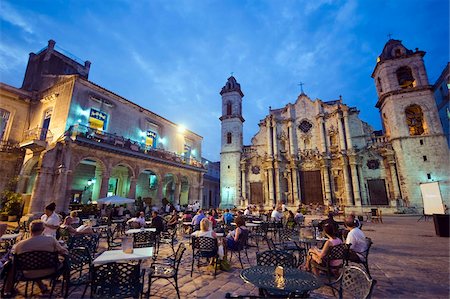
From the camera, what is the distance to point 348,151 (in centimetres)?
2339

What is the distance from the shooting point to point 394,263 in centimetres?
548

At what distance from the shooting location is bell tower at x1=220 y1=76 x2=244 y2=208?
26.7m

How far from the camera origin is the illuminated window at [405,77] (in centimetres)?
2308

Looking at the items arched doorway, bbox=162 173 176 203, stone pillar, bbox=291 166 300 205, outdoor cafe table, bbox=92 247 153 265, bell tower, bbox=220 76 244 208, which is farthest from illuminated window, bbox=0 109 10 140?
stone pillar, bbox=291 166 300 205

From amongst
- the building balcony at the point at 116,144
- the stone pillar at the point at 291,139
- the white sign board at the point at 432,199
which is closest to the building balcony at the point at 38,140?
the building balcony at the point at 116,144

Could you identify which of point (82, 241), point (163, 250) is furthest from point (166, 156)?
point (82, 241)

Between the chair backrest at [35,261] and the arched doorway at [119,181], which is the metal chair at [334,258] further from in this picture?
the arched doorway at [119,181]

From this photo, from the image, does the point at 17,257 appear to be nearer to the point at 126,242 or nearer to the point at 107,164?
the point at 126,242

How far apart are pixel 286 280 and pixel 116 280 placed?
7.46ft

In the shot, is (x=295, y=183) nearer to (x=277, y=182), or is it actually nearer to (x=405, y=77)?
(x=277, y=182)

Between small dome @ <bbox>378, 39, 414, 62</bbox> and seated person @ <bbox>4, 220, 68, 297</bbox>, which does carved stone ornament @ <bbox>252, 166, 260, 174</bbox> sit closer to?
small dome @ <bbox>378, 39, 414, 62</bbox>

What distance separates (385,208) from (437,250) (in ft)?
55.1

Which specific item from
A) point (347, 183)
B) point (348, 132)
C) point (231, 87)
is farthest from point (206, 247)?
point (231, 87)

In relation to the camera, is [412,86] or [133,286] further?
[412,86]
